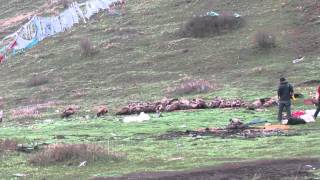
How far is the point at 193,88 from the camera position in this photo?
4262 centimetres

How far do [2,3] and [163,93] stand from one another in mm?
66379

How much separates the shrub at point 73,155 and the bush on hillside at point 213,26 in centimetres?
3945

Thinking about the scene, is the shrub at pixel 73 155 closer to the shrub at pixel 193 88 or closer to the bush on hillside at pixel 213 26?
the shrub at pixel 193 88

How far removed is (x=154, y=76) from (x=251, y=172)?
3443 centimetres

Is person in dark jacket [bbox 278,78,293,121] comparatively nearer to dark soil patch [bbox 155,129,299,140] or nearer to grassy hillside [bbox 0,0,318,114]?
dark soil patch [bbox 155,129,299,140]

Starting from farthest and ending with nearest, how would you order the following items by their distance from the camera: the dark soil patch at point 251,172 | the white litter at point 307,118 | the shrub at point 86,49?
the shrub at point 86,49 → the white litter at point 307,118 → the dark soil patch at point 251,172

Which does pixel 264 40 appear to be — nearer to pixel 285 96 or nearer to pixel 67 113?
pixel 67 113

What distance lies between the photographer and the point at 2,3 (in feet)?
341

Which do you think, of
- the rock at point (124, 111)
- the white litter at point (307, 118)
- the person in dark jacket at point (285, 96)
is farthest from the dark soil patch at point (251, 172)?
the rock at point (124, 111)

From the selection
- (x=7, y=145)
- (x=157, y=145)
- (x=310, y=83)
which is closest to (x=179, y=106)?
(x=310, y=83)

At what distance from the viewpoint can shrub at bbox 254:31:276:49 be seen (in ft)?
167

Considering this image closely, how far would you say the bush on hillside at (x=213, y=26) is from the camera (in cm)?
5803

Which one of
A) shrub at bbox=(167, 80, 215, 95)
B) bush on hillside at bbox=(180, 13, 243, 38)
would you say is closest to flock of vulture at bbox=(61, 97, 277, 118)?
shrub at bbox=(167, 80, 215, 95)

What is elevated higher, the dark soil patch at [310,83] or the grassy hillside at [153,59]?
the grassy hillside at [153,59]
